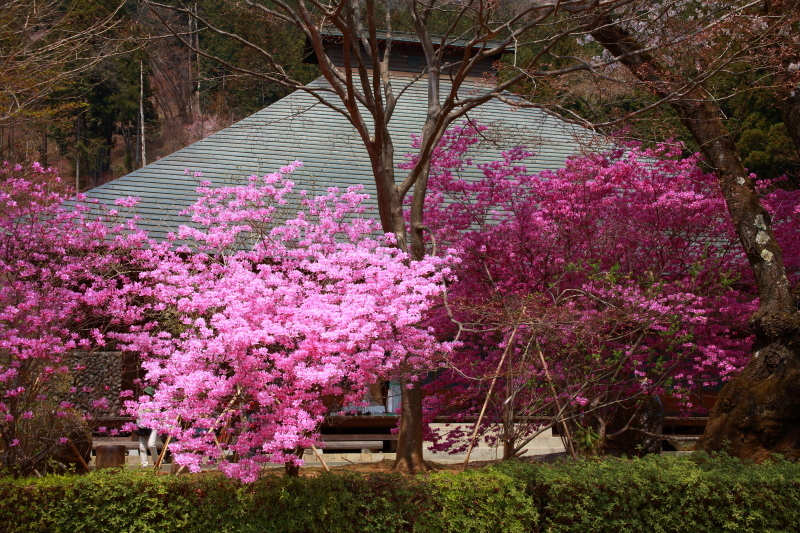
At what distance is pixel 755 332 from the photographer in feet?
24.9

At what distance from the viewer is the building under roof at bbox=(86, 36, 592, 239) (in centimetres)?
1199

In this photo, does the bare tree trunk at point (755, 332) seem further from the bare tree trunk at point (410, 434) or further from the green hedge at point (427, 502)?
the bare tree trunk at point (410, 434)

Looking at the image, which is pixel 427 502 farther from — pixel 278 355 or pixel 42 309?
pixel 42 309

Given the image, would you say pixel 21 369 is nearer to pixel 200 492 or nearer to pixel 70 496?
pixel 70 496

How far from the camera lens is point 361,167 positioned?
13805 millimetres

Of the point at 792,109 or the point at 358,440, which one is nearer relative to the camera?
the point at 792,109

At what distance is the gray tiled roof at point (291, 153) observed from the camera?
12.0 m

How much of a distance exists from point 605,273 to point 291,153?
801cm

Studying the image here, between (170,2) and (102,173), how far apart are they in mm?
9436

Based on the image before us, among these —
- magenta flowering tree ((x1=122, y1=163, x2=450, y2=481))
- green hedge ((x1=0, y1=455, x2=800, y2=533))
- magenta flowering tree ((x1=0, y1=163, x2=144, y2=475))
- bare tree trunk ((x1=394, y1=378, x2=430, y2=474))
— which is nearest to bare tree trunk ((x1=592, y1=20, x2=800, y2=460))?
green hedge ((x1=0, y1=455, x2=800, y2=533))

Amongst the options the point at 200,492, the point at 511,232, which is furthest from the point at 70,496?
the point at 511,232

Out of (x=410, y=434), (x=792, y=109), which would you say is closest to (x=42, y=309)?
(x=410, y=434)

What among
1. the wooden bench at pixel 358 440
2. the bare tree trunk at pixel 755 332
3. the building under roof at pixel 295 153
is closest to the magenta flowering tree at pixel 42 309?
the wooden bench at pixel 358 440

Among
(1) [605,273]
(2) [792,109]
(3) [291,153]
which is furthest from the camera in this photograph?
(3) [291,153]
